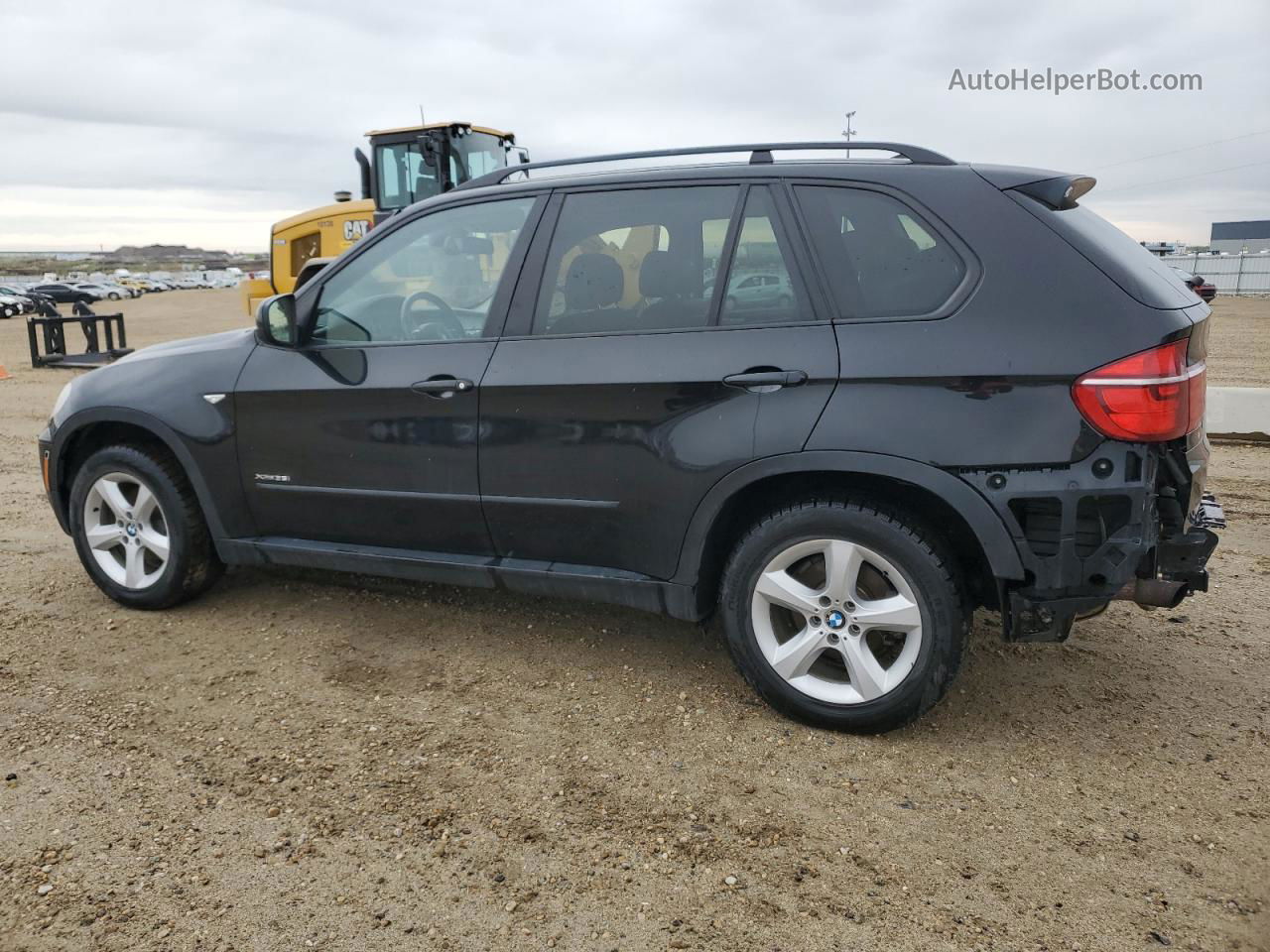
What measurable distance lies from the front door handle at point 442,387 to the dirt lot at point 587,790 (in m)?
1.09

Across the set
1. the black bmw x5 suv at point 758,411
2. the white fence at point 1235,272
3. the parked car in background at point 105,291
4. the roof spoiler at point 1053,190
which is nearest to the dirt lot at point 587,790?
the black bmw x5 suv at point 758,411

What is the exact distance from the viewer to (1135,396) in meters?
2.81

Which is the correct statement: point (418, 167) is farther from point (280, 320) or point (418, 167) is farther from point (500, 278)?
point (500, 278)

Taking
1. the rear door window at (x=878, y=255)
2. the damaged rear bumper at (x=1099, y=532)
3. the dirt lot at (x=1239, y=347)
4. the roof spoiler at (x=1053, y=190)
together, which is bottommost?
the dirt lot at (x=1239, y=347)

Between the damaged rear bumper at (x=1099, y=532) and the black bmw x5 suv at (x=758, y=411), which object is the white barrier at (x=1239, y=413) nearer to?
the black bmw x5 suv at (x=758, y=411)

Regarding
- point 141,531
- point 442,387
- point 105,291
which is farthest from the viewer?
point 105,291

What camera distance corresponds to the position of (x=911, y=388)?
9.93 ft

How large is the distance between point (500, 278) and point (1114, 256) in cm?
209

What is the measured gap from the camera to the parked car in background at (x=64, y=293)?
44.7 metres

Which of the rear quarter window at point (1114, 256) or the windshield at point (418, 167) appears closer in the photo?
the rear quarter window at point (1114, 256)

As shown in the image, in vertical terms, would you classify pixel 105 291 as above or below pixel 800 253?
above

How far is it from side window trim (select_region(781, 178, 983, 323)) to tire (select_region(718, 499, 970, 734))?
614mm

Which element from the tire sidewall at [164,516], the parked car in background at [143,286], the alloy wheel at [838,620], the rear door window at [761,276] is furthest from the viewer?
the parked car in background at [143,286]

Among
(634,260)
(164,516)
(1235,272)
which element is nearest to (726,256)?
(634,260)
